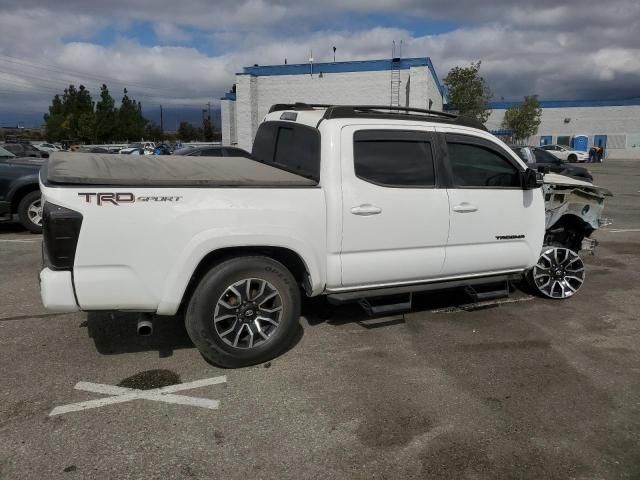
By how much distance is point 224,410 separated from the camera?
3.43 metres

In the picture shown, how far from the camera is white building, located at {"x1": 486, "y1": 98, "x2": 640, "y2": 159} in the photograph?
51344 millimetres

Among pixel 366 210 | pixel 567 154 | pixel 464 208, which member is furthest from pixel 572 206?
pixel 567 154

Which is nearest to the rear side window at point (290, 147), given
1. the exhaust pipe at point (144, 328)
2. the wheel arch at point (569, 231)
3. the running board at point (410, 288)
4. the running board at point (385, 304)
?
the running board at point (410, 288)

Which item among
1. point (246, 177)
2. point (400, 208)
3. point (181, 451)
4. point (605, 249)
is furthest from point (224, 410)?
point (605, 249)

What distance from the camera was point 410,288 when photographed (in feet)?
15.1

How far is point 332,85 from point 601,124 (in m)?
36.2

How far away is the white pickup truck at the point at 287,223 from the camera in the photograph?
3.41m

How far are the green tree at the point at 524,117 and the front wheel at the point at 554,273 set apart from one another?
157ft

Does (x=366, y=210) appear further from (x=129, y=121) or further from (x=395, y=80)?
(x=129, y=121)

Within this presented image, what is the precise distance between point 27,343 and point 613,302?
6.07 metres

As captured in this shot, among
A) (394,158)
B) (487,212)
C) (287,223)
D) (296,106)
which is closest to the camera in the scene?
(287,223)

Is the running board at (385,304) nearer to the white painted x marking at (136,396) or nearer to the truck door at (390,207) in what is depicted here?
the truck door at (390,207)

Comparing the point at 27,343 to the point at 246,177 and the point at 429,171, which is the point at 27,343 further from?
the point at 429,171

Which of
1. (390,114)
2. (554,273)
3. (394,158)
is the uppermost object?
(390,114)
